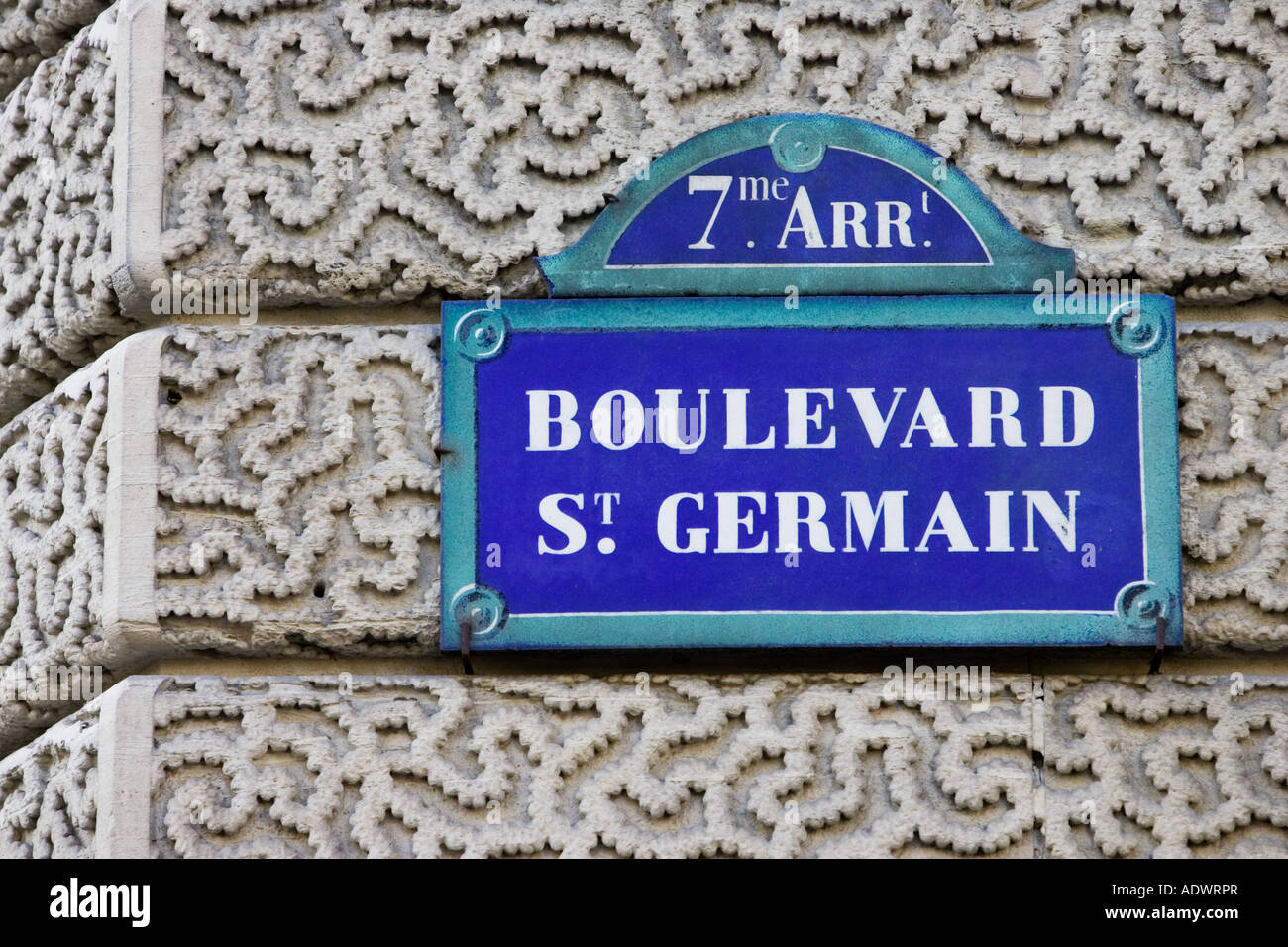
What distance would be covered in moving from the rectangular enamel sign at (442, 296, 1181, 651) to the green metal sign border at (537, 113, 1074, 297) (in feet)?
0.08

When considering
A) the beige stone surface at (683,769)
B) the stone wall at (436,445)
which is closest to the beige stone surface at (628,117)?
the stone wall at (436,445)

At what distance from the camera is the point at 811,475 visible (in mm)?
2531

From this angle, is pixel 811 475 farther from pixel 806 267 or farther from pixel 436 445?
pixel 436 445

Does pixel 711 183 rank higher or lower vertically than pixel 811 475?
higher

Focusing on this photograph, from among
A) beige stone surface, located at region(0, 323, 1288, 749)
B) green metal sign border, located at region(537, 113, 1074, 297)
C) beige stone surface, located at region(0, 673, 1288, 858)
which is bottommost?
beige stone surface, located at region(0, 673, 1288, 858)

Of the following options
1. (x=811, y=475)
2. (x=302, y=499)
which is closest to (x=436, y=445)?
(x=302, y=499)

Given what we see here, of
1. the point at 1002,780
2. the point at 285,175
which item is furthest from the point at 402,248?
the point at 1002,780

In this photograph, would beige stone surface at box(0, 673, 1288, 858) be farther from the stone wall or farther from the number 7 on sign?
the number 7 on sign

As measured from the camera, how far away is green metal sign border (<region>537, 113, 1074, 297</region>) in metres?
2.61

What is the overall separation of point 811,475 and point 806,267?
0.27 metres

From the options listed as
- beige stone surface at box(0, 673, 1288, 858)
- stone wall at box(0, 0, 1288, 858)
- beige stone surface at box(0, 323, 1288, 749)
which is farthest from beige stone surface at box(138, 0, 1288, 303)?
beige stone surface at box(0, 673, 1288, 858)

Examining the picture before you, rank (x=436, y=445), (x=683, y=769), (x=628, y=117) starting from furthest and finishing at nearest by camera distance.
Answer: (x=628, y=117) → (x=436, y=445) → (x=683, y=769)

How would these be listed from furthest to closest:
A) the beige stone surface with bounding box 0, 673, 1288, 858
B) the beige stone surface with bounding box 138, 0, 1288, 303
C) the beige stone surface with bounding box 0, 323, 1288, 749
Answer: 1. the beige stone surface with bounding box 138, 0, 1288, 303
2. the beige stone surface with bounding box 0, 323, 1288, 749
3. the beige stone surface with bounding box 0, 673, 1288, 858

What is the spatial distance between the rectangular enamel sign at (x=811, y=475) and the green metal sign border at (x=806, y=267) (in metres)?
0.02
